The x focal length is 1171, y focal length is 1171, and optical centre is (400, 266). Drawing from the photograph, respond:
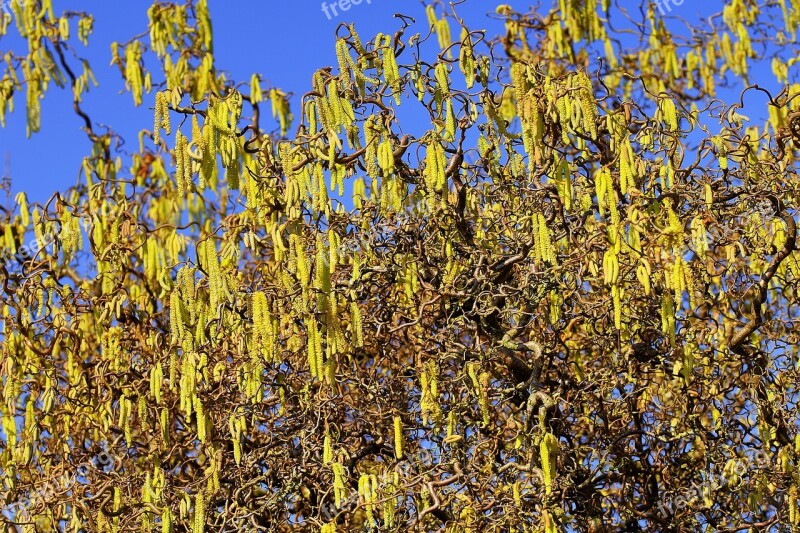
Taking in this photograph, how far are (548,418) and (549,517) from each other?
450 mm

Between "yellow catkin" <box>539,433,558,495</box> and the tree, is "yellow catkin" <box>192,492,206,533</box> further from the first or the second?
"yellow catkin" <box>539,433,558,495</box>

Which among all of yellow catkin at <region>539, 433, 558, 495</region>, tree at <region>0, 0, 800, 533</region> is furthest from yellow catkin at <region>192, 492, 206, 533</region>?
yellow catkin at <region>539, 433, 558, 495</region>

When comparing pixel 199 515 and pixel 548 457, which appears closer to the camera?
pixel 548 457

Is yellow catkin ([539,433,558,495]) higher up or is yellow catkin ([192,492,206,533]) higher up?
yellow catkin ([192,492,206,533])

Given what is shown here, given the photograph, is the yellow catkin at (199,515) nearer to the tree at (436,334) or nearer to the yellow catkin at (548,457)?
the tree at (436,334)

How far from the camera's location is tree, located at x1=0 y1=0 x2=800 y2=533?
4074 millimetres

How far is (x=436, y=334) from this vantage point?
469cm

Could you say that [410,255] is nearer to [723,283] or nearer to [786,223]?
[786,223]

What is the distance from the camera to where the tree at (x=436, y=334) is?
13.4ft

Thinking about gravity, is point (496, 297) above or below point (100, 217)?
below

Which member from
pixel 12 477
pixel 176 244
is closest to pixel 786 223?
pixel 176 244

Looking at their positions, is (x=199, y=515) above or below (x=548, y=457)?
above

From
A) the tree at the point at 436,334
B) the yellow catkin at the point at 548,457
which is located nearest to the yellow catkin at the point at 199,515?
the tree at the point at 436,334

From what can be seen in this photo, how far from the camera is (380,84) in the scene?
14.1ft
